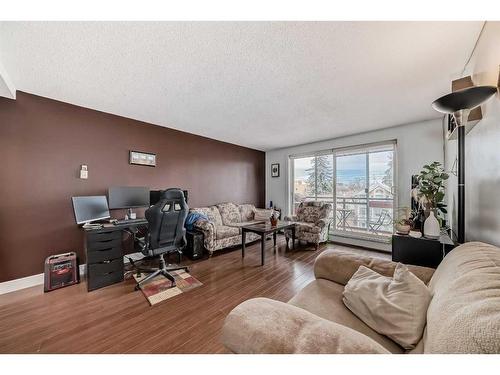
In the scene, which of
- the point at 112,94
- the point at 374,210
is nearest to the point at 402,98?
the point at 374,210

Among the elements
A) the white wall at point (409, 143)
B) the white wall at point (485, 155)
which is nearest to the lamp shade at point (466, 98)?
the white wall at point (485, 155)

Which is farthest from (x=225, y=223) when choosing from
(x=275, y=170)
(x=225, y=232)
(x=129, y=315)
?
(x=129, y=315)

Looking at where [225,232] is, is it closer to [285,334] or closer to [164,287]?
[164,287]

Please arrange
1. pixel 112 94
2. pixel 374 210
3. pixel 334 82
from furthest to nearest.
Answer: pixel 374 210
pixel 112 94
pixel 334 82

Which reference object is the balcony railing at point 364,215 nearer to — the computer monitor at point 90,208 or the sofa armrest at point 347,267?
the sofa armrest at point 347,267

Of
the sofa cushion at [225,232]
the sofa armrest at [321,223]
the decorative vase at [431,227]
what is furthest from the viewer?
the sofa armrest at [321,223]

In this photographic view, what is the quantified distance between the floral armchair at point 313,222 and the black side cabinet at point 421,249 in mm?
1968

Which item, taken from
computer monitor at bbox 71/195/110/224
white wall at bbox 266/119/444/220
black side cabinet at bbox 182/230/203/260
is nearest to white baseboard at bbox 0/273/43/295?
computer monitor at bbox 71/195/110/224

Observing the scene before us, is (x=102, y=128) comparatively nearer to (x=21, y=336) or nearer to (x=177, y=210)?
(x=177, y=210)

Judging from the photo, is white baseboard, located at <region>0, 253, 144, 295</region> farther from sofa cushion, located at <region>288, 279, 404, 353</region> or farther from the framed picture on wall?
the framed picture on wall

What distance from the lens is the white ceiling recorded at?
1.40 metres

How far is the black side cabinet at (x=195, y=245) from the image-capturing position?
3.27 m

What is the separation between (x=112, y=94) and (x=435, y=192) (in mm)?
3765

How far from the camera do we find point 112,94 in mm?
2383
